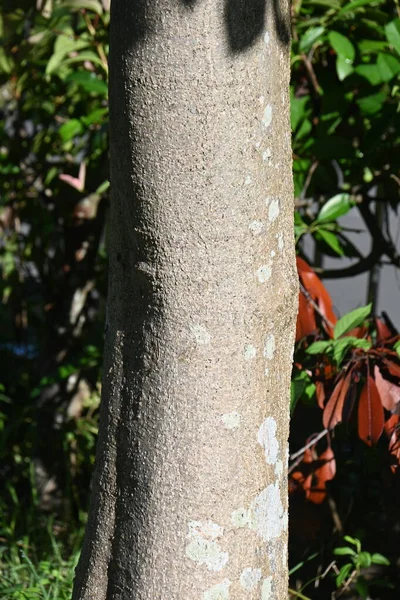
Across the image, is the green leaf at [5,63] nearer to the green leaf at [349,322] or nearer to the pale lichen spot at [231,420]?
the green leaf at [349,322]

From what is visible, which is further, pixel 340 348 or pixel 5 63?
pixel 5 63

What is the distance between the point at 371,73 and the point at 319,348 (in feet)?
3.06

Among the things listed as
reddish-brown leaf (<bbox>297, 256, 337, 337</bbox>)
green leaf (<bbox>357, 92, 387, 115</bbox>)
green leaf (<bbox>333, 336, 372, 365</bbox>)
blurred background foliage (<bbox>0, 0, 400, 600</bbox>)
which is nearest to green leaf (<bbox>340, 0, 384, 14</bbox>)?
blurred background foliage (<bbox>0, 0, 400, 600</bbox>)

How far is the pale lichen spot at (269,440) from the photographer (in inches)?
60.7

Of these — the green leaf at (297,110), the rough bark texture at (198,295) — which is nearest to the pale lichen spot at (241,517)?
the rough bark texture at (198,295)

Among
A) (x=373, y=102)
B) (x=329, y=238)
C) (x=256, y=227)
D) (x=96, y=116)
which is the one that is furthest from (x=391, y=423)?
(x=96, y=116)

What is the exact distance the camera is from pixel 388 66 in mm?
2486

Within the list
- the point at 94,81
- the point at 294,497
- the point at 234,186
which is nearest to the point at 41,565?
the point at 294,497

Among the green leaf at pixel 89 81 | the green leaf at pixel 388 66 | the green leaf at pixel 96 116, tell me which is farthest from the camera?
the green leaf at pixel 96 116

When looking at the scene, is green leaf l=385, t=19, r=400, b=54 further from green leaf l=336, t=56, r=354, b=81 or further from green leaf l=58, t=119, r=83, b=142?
green leaf l=58, t=119, r=83, b=142

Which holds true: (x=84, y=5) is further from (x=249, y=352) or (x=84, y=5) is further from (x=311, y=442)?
(x=249, y=352)

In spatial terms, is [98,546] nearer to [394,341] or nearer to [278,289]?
[278,289]

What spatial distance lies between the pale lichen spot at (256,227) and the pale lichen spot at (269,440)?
352 mm

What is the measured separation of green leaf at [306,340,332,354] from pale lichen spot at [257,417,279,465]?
0.58m
